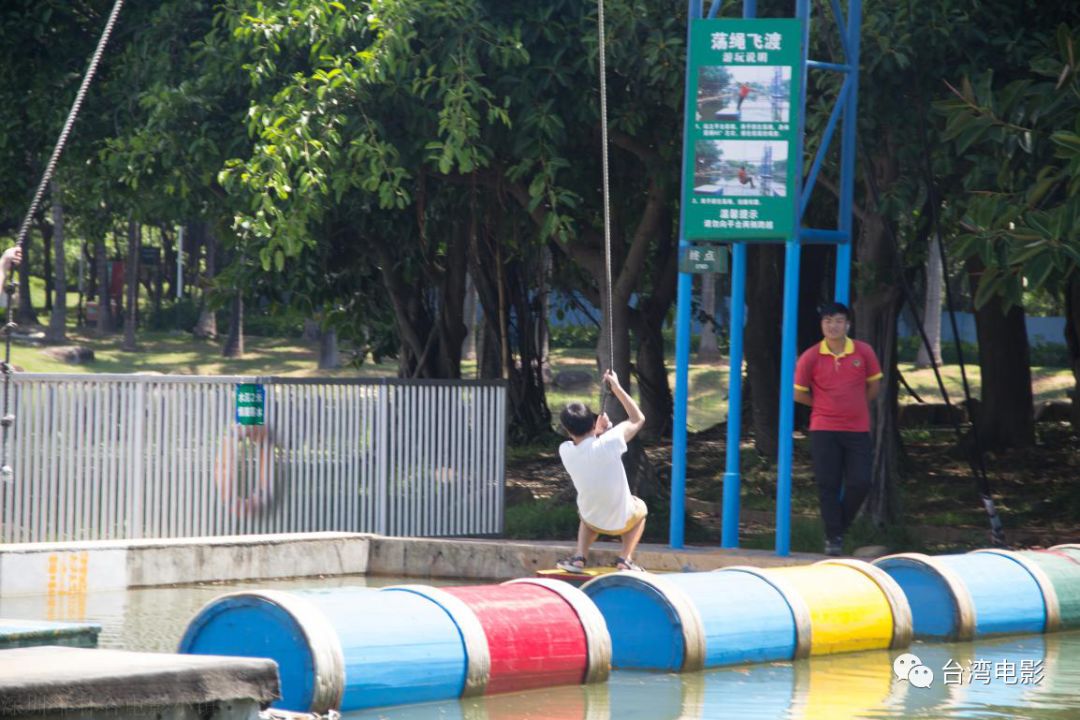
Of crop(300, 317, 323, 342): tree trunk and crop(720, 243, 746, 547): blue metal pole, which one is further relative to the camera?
crop(300, 317, 323, 342): tree trunk

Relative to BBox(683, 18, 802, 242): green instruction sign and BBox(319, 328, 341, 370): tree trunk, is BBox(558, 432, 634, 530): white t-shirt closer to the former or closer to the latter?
BBox(683, 18, 802, 242): green instruction sign

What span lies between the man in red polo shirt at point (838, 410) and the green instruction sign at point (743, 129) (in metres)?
0.95

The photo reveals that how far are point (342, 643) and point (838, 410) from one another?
6.44 meters

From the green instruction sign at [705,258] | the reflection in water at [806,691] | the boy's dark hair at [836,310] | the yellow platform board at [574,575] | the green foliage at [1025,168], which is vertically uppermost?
the green foliage at [1025,168]

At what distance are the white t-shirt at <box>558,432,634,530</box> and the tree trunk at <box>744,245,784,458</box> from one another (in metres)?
10.4

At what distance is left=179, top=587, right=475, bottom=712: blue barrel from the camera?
7.80m

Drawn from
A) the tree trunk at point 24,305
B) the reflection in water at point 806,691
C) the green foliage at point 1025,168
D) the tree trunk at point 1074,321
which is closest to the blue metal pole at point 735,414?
the green foliage at point 1025,168

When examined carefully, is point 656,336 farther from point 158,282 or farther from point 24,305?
point 158,282

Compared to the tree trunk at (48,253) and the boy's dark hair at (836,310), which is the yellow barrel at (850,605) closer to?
the boy's dark hair at (836,310)

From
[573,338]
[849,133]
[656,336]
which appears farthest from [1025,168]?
[573,338]

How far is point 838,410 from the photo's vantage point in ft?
44.2

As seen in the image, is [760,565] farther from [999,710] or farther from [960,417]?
[960,417]

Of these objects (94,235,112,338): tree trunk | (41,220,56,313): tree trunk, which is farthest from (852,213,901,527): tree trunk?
(94,235,112,338): tree trunk

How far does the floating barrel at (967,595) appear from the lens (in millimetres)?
11156
